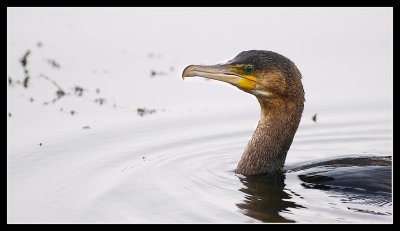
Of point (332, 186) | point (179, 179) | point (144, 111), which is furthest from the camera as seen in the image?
point (144, 111)

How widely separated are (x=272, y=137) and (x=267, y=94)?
511mm

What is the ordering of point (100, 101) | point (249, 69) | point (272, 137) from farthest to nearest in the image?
1. point (100, 101)
2. point (272, 137)
3. point (249, 69)

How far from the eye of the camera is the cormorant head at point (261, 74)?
9250 mm

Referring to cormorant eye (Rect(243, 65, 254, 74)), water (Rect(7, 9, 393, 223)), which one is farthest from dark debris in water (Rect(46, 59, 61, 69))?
cormorant eye (Rect(243, 65, 254, 74))

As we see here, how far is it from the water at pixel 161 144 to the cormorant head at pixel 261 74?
913 millimetres

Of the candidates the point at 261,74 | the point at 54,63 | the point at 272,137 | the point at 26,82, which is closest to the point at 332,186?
the point at 272,137

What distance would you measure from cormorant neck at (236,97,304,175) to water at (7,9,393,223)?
209mm

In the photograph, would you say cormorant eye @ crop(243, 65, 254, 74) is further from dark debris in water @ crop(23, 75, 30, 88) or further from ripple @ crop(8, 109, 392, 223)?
dark debris in water @ crop(23, 75, 30, 88)

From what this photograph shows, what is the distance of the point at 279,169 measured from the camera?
31.6 feet

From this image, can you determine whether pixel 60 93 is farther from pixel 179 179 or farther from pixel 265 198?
pixel 265 198

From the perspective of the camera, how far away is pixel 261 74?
9.29m

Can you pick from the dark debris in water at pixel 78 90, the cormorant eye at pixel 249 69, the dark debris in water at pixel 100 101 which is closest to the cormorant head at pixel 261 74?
the cormorant eye at pixel 249 69

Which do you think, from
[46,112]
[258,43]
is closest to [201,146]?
[46,112]

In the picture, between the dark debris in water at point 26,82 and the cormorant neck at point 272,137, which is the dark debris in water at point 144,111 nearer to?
the dark debris in water at point 26,82
